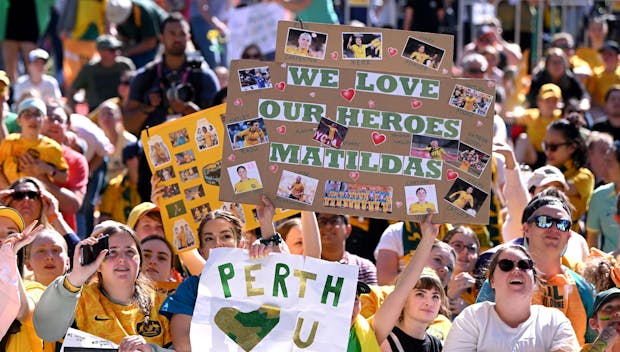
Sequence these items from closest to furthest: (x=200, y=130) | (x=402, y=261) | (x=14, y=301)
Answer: (x=14, y=301) < (x=200, y=130) < (x=402, y=261)

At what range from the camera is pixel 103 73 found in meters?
13.7

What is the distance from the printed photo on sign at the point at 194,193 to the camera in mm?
8117

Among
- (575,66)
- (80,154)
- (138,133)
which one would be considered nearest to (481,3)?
(575,66)

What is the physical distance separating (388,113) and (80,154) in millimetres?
3885

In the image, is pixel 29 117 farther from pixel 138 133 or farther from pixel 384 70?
pixel 384 70

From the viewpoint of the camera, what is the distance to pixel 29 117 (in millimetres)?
9586

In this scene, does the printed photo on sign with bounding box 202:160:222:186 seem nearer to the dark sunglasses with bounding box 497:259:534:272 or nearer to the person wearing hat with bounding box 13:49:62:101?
the dark sunglasses with bounding box 497:259:534:272

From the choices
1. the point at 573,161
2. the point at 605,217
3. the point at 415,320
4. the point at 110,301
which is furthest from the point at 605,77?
the point at 110,301

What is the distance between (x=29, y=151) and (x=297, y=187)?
3.39 metres

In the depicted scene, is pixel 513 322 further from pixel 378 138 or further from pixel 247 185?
pixel 247 185

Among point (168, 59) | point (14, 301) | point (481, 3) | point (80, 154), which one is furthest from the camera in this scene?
point (481, 3)

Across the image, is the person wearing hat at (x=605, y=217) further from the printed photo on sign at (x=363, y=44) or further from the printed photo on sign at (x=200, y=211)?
the printed photo on sign at (x=363, y=44)

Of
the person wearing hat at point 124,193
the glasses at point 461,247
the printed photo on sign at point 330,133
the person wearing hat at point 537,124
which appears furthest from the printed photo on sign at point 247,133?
the person wearing hat at point 537,124

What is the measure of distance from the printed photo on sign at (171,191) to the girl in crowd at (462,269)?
1627 mm
